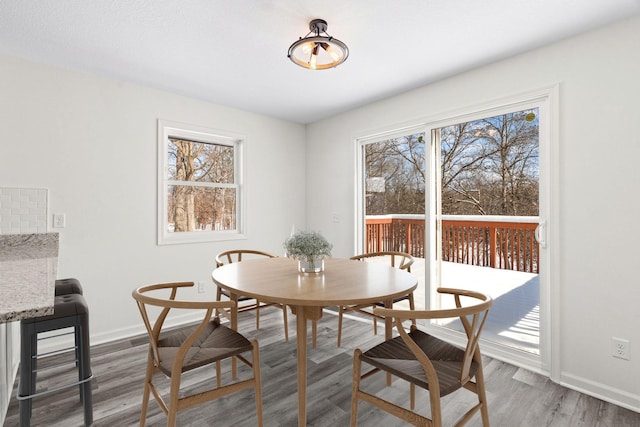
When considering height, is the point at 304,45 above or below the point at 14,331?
above

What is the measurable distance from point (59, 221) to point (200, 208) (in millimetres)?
1267

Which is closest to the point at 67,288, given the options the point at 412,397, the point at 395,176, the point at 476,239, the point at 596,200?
the point at 412,397

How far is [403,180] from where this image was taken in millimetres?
3455

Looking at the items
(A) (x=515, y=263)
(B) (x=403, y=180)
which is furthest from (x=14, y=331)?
(A) (x=515, y=263)

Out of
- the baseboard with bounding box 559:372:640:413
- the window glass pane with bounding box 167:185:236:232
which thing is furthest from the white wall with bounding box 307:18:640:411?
the window glass pane with bounding box 167:185:236:232

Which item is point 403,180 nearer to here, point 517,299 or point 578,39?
point 517,299

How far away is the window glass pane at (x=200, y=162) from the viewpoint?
3.49m

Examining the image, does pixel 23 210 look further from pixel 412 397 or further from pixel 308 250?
pixel 412 397

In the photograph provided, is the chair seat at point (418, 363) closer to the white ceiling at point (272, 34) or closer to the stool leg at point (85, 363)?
the stool leg at point (85, 363)

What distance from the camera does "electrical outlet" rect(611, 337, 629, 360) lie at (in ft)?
6.64

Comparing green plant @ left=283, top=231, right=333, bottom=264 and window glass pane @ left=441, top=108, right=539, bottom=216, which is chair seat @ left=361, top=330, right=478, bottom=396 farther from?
window glass pane @ left=441, top=108, right=539, bottom=216

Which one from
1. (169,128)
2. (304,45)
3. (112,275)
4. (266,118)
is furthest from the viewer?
(266,118)

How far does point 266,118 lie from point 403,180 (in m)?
1.85

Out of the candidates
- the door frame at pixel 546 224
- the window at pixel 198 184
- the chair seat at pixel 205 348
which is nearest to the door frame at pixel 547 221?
the door frame at pixel 546 224
